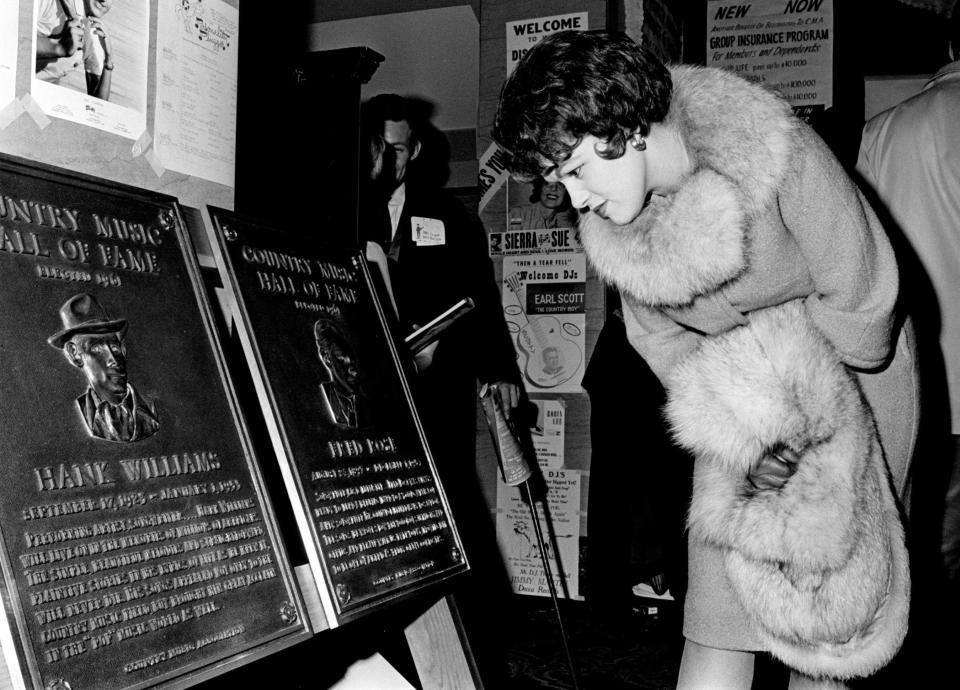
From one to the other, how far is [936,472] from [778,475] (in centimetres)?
94

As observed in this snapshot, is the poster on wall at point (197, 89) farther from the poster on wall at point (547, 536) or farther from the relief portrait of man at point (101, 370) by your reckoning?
the poster on wall at point (547, 536)

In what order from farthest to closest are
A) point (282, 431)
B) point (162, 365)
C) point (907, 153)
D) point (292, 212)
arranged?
point (907, 153)
point (292, 212)
point (282, 431)
point (162, 365)

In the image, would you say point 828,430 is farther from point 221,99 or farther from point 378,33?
point 378,33

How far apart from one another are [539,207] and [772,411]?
2.62 meters

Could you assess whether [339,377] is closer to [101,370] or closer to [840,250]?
[101,370]

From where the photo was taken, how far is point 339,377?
146cm

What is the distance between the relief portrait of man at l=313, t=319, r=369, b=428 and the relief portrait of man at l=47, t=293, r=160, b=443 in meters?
0.35

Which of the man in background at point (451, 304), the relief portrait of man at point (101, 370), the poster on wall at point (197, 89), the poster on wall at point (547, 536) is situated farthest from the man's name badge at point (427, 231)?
the relief portrait of man at point (101, 370)

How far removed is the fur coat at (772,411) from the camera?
156cm

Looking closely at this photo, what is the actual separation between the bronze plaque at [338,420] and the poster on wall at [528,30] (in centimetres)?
271

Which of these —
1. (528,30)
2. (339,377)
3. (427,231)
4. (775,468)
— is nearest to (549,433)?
(427,231)

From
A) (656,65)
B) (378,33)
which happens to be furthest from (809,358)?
(378,33)

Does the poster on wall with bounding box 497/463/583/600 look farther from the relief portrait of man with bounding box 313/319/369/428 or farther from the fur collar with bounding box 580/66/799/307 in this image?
the relief portrait of man with bounding box 313/319/369/428

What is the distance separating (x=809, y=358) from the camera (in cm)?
158
